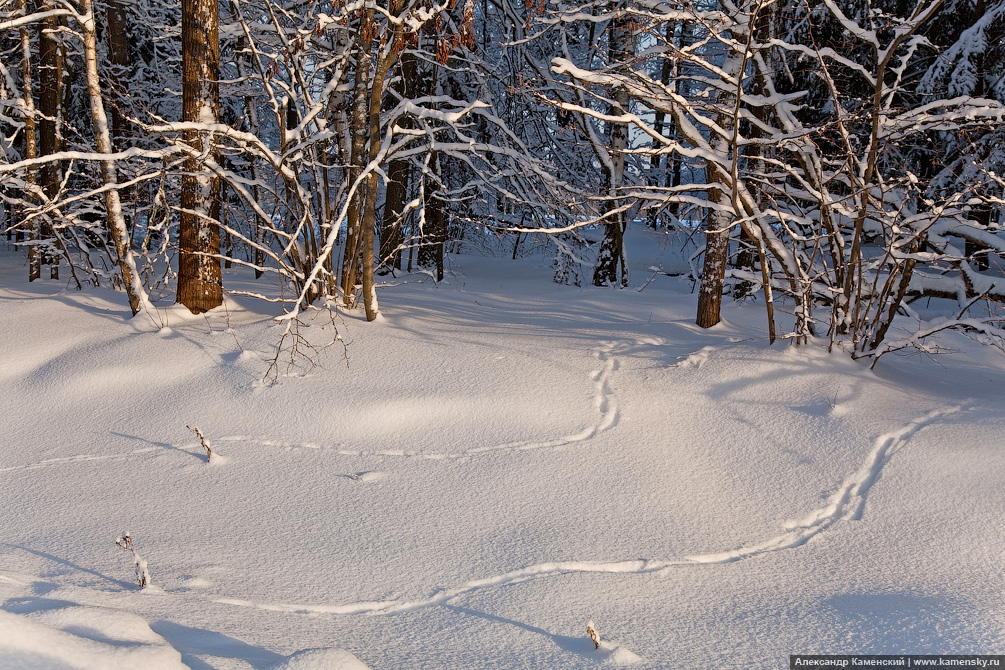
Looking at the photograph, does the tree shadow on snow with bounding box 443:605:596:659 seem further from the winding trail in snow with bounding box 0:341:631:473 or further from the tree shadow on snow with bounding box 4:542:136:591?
the winding trail in snow with bounding box 0:341:631:473

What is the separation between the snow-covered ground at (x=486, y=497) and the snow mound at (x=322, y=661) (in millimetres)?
12

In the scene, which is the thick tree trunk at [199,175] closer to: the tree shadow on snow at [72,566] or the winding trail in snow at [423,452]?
the winding trail in snow at [423,452]

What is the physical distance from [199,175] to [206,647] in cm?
490

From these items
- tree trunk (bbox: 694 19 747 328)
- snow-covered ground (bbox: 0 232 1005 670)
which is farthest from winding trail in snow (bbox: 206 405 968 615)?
tree trunk (bbox: 694 19 747 328)

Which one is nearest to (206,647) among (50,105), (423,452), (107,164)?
(423,452)

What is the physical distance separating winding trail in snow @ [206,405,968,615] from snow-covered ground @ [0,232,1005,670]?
2 centimetres

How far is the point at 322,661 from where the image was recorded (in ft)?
7.84

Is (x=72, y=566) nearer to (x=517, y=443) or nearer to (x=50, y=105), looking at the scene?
(x=517, y=443)

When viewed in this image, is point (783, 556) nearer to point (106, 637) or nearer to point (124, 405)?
point (106, 637)

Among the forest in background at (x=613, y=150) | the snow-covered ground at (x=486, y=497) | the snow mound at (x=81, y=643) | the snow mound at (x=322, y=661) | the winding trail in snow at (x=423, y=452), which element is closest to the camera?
the snow mound at (x=81, y=643)

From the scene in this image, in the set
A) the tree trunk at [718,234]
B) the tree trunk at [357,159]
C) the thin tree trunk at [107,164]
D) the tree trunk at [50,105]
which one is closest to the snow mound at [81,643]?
the tree trunk at [357,159]

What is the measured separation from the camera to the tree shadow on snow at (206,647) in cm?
243

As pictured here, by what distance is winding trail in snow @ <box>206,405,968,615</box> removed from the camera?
303 centimetres

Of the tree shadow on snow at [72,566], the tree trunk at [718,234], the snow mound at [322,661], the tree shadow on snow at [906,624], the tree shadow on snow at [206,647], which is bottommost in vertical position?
the tree shadow on snow at [72,566]
